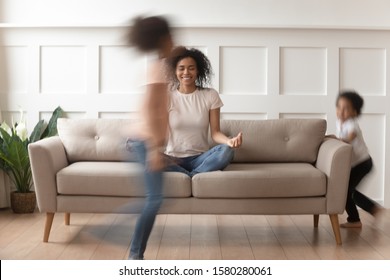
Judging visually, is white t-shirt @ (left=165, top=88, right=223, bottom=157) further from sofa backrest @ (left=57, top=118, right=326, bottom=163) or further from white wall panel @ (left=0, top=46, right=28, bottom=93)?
white wall panel @ (left=0, top=46, right=28, bottom=93)

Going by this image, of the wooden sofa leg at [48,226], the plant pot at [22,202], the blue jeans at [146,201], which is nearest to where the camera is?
the blue jeans at [146,201]

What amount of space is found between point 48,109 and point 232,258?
72.0 inches

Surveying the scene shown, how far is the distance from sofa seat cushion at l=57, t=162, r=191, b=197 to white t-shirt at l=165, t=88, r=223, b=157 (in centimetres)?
22

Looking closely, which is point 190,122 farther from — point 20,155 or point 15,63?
point 15,63

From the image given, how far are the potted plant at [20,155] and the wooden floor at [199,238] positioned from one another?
0.10 m

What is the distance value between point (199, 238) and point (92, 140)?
2.74ft

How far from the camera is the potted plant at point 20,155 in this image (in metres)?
4.01

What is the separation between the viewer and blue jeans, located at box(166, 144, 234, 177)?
130 inches

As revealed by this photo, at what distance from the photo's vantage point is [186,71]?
3465 mm

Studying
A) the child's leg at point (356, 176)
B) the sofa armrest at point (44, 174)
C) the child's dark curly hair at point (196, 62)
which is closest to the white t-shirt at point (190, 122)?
the child's dark curly hair at point (196, 62)

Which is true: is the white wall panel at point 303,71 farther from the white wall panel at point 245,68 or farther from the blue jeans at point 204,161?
the blue jeans at point 204,161

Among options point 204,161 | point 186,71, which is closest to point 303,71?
point 186,71

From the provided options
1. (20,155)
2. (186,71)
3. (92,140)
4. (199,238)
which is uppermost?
(186,71)

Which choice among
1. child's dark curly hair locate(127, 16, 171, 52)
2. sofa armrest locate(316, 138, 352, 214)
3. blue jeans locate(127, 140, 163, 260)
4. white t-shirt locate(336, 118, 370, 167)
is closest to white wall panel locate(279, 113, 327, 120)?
white t-shirt locate(336, 118, 370, 167)
